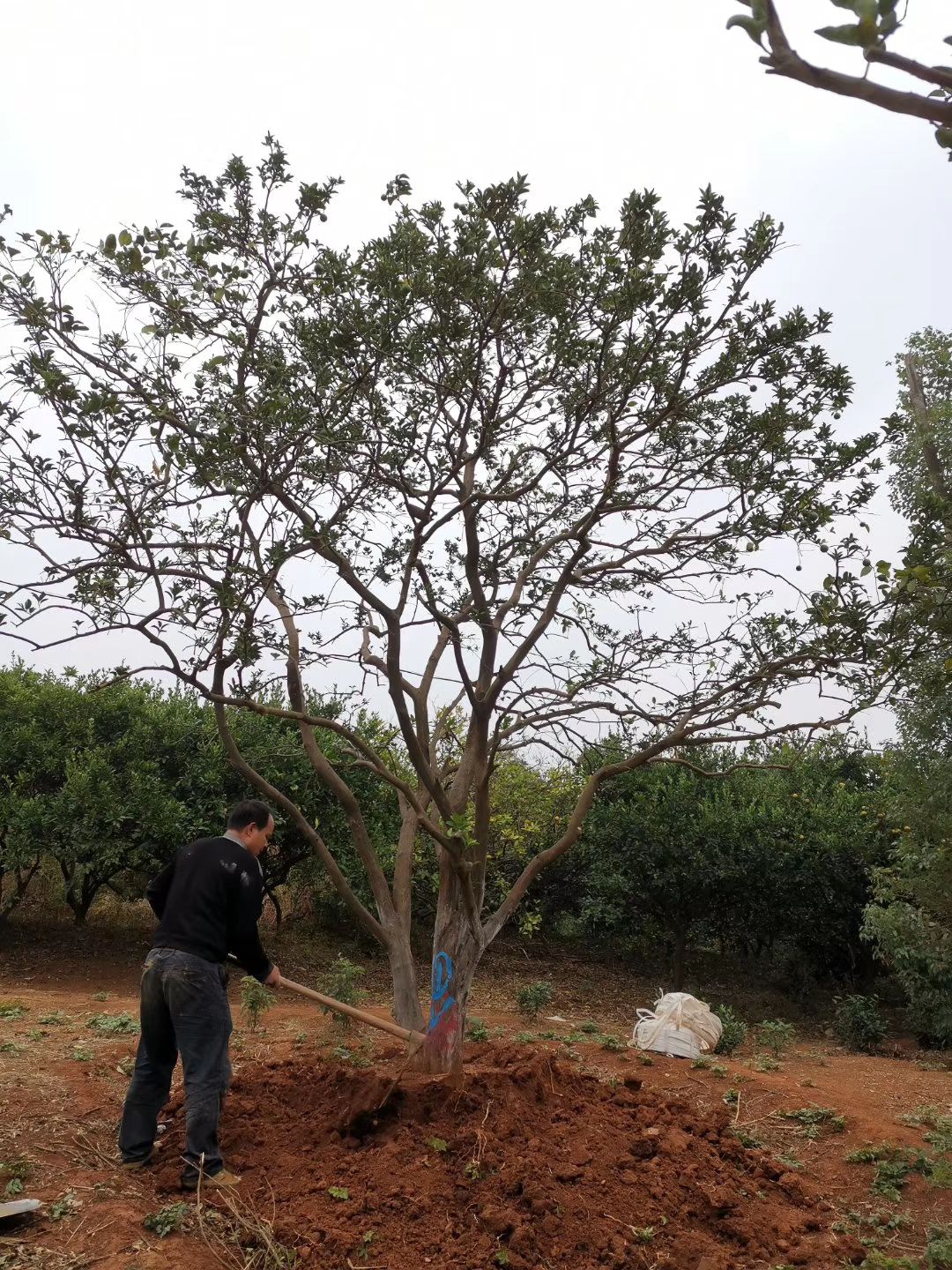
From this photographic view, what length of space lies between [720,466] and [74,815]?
24.9 feet

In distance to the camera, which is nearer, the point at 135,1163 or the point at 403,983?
the point at 135,1163

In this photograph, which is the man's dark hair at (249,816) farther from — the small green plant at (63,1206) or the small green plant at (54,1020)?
the small green plant at (54,1020)

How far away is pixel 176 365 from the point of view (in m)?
4.76

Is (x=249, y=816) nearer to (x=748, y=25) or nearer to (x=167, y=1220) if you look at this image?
(x=167, y=1220)

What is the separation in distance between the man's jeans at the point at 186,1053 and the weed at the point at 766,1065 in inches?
165

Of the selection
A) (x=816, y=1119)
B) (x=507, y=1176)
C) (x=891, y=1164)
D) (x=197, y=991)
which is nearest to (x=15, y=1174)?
(x=197, y=991)

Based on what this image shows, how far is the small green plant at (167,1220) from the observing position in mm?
3650

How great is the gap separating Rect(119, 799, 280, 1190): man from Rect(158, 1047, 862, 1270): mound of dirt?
0.67 feet

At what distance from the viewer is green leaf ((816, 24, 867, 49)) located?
1559 mm

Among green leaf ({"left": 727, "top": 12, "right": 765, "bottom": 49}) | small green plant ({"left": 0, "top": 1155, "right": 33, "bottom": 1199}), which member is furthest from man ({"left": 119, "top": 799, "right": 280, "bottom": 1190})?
green leaf ({"left": 727, "top": 12, "right": 765, "bottom": 49})

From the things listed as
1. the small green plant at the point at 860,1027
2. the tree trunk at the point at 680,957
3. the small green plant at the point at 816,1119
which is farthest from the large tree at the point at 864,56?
the tree trunk at the point at 680,957

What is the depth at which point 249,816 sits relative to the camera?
453 cm

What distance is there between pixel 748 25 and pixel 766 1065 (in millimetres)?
7046

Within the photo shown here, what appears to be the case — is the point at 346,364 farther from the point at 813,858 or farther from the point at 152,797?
the point at 813,858
